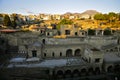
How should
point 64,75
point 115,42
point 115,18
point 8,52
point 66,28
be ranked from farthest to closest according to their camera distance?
point 115,18
point 66,28
point 115,42
point 8,52
point 64,75

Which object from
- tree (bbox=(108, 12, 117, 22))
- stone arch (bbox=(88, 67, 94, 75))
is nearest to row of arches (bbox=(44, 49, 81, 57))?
stone arch (bbox=(88, 67, 94, 75))

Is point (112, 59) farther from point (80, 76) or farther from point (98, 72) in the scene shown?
point (80, 76)

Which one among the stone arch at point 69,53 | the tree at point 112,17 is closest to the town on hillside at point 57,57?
the stone arch at point 69,53

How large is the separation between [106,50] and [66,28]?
1156 centimetres

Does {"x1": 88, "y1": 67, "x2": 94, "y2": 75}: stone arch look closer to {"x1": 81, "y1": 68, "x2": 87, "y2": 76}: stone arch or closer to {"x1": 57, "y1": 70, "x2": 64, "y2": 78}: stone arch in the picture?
{"x1": 81, "y1": 68, "x2": 87, "y2": 76}: stone arch

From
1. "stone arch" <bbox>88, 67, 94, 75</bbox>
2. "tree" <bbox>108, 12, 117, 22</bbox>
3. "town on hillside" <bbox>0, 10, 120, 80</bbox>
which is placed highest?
"tree" <bbox>108, 12, 117, 22</bbox>

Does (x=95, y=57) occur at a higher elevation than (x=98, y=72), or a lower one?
higher

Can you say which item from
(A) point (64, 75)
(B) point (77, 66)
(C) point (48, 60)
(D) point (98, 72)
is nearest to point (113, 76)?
(D) point (98, 72)

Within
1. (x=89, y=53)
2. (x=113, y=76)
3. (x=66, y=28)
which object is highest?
(x=66, y=28)

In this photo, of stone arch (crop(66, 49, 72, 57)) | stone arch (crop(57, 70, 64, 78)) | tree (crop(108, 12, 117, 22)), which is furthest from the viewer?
tree (crop(108, 12, 117, 22))

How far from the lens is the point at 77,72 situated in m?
25.3

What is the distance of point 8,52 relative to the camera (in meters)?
31.0

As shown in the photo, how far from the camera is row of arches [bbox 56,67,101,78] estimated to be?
24.5 m

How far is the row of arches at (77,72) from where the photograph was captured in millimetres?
24495
